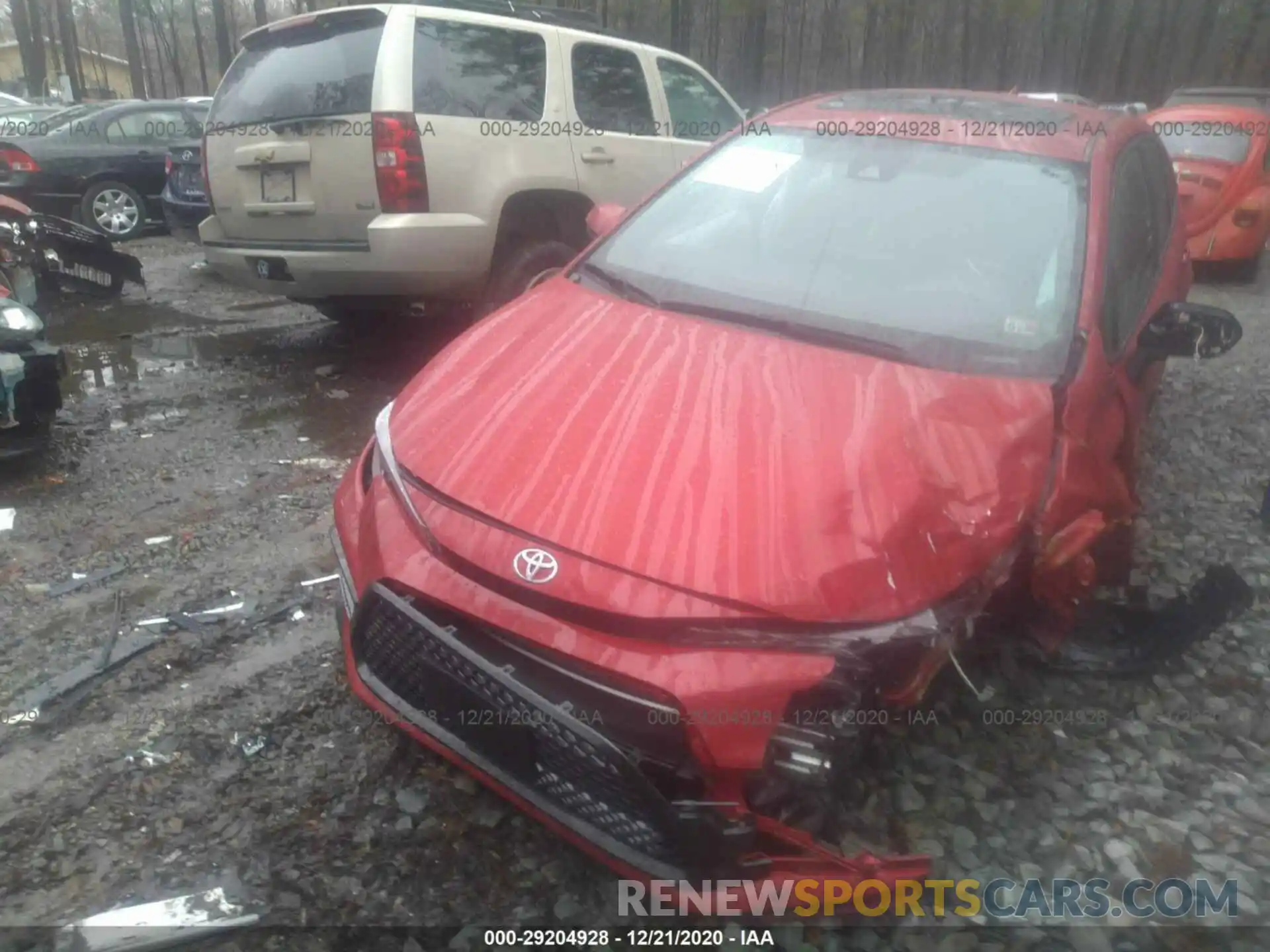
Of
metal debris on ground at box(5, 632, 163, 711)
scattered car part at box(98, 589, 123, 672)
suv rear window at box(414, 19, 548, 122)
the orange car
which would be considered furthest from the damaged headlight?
the orange car

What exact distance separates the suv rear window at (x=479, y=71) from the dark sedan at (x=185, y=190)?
5222mm

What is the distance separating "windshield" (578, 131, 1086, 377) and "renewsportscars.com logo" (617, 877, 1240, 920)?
1.33 meters

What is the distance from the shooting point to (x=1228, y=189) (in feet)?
28.7

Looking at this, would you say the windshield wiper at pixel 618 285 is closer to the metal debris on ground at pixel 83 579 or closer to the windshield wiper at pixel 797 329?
the windshield wiper at pixel 797 329

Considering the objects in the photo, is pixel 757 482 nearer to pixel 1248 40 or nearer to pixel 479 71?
pixel 479 71

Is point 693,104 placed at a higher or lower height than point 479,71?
lower

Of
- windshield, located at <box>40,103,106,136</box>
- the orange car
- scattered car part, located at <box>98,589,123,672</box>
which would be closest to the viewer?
scattered car part, located at <box>98,589,123,672</box>

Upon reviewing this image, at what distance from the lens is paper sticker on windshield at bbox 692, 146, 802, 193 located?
348 centimetres

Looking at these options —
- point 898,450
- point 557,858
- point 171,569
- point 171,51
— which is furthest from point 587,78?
point 171,51

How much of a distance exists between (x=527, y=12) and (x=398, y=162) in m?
1.70

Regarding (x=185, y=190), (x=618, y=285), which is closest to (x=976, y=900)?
(x=618, y=285)

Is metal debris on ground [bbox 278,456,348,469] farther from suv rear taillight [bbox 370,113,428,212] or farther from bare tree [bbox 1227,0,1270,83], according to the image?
bare tree [bbox 1227,0,1270,83]

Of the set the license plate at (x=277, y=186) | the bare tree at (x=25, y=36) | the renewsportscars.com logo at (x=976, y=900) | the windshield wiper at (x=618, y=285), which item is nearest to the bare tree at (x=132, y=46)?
the bare tree at (x=25, y=36)

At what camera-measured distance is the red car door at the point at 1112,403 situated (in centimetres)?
249
